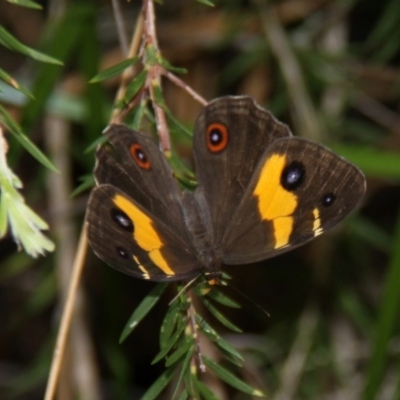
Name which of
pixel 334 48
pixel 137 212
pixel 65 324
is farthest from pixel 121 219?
pixel 334 48

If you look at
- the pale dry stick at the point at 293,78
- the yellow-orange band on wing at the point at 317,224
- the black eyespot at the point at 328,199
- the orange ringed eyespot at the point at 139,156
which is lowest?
the orange ringed eyespot at the point at 139,156

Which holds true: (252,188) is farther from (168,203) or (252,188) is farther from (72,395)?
(72,395)

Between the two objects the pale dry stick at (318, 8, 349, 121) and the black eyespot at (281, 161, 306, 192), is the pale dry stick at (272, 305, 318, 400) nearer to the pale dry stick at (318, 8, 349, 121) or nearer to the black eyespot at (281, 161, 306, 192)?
the pale dry stick at (318, 8, 349, 121)

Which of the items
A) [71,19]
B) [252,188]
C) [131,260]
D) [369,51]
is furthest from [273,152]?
[369,51]

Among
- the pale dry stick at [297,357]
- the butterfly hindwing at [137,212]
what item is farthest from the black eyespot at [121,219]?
the pale dry stick at [297,357]

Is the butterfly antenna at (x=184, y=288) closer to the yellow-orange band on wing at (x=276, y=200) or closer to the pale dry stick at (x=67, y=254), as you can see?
the yellow-orange band on wing at (x=276, y=200)

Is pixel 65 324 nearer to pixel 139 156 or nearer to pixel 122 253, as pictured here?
pixel 122 253

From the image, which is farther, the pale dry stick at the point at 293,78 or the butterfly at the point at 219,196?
the pale dry stick at the point at 293,78
